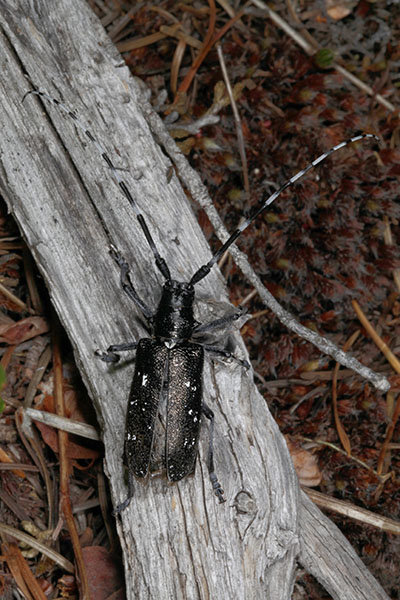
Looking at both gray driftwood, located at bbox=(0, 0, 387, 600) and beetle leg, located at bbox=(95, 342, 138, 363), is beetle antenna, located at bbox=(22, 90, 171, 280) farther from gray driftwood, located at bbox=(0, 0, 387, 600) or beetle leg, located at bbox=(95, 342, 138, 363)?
beetle leg, located at bbox=(95, 342, 138, 363)

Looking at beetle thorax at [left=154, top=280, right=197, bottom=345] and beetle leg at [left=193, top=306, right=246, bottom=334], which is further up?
beetle thorax at [left=154, top=280, right=197, bottom=345]

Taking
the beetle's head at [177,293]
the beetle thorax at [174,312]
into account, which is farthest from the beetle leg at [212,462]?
the beetle's head at [177,293]

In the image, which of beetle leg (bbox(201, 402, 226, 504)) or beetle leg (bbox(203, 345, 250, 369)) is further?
beetle leg (bbox(203, 345, 250, 369))

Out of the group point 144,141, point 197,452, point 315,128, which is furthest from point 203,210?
point 197,452

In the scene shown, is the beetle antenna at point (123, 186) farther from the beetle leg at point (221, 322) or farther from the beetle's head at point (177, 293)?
the beetle leg at point (221, 322)

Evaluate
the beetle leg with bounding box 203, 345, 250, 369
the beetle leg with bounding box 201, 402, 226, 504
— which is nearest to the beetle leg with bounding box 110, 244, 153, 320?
the beetle leg with bounding box 203, 345, 250, 369

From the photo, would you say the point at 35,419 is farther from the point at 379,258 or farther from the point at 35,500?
the point at 379,258

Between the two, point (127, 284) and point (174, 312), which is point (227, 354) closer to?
point (174, 312)
